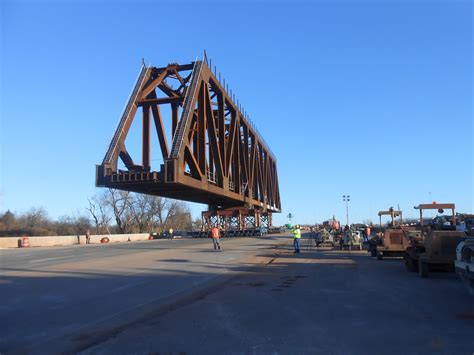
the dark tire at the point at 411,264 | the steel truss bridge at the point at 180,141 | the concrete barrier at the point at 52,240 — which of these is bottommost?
the concrete barrier at the point at 52,240

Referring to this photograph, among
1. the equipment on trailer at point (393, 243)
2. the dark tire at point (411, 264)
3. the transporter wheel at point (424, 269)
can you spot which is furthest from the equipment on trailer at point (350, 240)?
→ the transporter wheel at point (424, 269)

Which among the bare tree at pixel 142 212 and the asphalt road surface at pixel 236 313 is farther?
the bare tree at pixel 142 212

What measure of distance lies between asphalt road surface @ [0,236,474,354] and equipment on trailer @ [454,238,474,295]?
0.53 metres

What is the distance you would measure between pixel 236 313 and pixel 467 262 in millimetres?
4633

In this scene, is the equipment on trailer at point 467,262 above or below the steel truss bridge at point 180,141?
below

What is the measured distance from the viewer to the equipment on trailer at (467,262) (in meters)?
8.48

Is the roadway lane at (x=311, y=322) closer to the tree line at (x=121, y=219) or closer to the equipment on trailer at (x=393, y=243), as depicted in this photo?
the equipment on trailer at (x=393, y=243)

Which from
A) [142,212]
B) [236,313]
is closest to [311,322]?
[236,313]

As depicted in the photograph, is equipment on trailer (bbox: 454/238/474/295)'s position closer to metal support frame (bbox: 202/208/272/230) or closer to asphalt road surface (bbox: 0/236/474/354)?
asphalt road surface (bbox: 0/236/474/354)

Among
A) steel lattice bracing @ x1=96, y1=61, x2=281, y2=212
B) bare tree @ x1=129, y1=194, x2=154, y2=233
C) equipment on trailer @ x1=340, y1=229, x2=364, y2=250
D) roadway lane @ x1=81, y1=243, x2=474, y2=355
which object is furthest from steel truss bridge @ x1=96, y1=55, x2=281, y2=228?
bare tree @ x1=129, y1=194, x2=154, y2=233

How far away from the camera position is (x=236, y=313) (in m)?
8.32

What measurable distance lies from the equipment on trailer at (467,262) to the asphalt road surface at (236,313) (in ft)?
1.73

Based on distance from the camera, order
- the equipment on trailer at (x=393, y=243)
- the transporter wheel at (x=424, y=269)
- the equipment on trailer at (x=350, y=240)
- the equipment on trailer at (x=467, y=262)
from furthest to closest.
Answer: the equipment on trailer at (x=350, y=240)
the equipment on trailer at (x=393, y=243)
the transporter wheel at (x=424, y=269)
the equipment on trailer at (x=467, y=262)

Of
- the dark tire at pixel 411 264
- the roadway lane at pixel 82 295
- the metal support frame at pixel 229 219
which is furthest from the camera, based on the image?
the metal support frame at pixel 229 219
